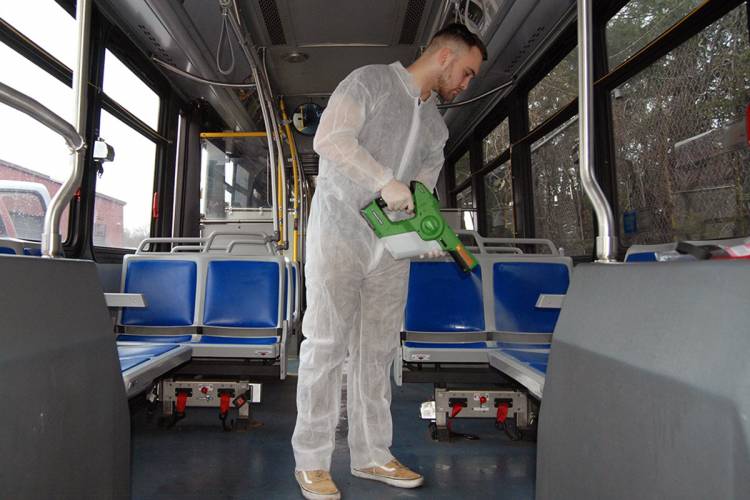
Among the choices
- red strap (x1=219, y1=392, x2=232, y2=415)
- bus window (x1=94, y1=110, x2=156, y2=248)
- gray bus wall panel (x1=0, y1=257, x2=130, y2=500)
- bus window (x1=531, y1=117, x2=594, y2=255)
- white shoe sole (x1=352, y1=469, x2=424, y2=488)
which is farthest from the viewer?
bus window (x1=531, y1=117, x2=594, y2=255)

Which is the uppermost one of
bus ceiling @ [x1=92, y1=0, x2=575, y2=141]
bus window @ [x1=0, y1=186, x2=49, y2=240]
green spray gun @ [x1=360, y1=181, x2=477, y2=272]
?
bus ceiling @ [x1=92, y1=0, x2=575, y2=141]

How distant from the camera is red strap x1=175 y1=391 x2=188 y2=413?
9.68ft

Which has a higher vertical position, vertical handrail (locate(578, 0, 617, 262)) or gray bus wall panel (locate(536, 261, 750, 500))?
vertical handrail (locate(578, 0, 617, 262))

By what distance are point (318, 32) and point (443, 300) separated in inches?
111

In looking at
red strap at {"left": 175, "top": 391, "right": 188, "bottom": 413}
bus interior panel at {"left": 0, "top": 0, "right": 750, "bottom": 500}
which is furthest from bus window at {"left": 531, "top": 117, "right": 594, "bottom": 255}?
red strap at {"left": 175, "top": 391, "right": 188, "bottom": 413}

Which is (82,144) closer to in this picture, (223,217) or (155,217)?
(155,217)

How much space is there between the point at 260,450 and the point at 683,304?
7.82ft

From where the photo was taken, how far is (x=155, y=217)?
536cm

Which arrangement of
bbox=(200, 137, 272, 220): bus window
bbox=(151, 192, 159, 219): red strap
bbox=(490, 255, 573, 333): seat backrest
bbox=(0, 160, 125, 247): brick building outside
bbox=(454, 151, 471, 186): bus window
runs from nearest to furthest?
bbox=(0, 160, 125, 247): brick building outside, bbox=(490, 255, 573, 333): seat backrest, bbox=(151, 192, 159, 219): red strap, bbox=(200, 137, 272, 220): bus window, bbox=(454, 151, 471, 186): bus window

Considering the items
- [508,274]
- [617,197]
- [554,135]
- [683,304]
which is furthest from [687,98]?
[683,304]

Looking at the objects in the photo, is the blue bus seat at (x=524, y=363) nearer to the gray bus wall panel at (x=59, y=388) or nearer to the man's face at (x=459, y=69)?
the man's face at (x=459, y=69)

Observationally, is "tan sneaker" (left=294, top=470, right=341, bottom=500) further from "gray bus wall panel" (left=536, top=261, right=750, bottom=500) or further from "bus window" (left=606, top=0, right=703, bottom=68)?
"bus window" (left=606, top=0, right=703, bottom=68)

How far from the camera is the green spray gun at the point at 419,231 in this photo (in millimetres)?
1943

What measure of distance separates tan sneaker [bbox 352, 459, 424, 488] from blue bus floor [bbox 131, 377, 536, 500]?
0.09 ft
